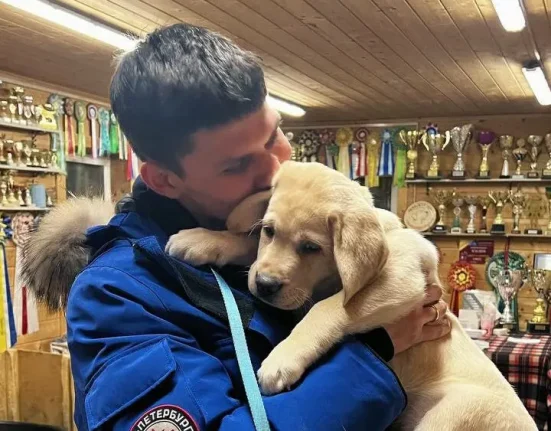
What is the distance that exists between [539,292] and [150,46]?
568 centimetres

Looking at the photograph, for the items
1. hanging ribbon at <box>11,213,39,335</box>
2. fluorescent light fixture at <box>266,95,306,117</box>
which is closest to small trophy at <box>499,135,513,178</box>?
fluorescent light fixture at <box>266,95,306,117</box>

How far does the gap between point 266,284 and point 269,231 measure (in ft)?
0.42

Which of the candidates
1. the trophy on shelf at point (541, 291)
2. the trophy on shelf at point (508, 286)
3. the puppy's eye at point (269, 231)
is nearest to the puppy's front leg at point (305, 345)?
the puppy's eye at point (269, 231)

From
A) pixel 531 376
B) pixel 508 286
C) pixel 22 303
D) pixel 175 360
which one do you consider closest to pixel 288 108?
pixel 508 286

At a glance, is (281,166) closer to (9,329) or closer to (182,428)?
(182,428)

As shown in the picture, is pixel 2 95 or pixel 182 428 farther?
pixel 2 95

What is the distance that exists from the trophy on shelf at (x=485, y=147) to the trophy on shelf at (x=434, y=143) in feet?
1.14

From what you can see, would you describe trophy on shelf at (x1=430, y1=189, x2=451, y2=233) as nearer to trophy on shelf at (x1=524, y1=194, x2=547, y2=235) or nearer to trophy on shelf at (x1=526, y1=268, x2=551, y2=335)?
trophy on shelf at (x1=524, y1=194, x2=547, y2=235)

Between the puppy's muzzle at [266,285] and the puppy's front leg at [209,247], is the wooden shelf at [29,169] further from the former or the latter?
the puppy's muzzle at [266,285]

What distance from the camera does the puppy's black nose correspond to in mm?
1061

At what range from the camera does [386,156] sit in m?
7.20

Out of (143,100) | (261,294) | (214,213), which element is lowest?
(261,294)

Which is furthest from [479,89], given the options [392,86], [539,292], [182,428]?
[182,428]

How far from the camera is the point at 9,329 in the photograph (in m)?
4.46
